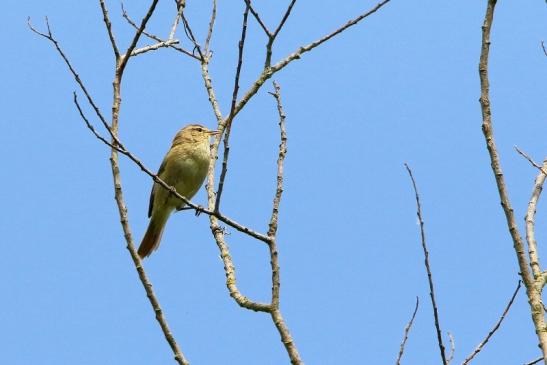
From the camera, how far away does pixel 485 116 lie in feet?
10.4

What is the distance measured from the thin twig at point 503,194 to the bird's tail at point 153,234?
5524mm

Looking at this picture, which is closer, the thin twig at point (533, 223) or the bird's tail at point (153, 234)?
the thin twig at point (533, 223)

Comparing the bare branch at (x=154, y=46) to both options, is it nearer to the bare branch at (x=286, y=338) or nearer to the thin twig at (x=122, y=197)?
the thin twig at (x=122, y=197)

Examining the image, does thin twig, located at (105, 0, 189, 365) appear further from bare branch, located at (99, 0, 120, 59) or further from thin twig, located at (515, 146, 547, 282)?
thin twig, located at (515, 146, 547, 282)

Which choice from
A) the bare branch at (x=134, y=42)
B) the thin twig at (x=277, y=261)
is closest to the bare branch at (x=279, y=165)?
the thin twig at (x=277, y=261)

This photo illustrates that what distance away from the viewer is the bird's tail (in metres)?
8.27

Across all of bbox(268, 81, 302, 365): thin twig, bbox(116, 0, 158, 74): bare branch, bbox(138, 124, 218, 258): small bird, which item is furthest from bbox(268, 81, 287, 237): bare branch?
bbox(138, 124, 218, 258): small bird

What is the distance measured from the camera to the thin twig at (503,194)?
301 centimetres

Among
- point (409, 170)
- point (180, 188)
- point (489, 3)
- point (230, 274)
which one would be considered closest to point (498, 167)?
point (409, 170)

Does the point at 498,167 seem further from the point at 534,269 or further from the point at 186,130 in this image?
the point at 186,130

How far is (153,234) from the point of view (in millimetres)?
8305

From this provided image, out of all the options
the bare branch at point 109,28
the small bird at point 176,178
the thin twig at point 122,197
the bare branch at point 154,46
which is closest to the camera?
the thin twig at point 122,197

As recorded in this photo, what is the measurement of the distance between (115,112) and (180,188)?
4101 millimetres

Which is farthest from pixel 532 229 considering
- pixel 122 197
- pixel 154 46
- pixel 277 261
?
pixel 154 46
